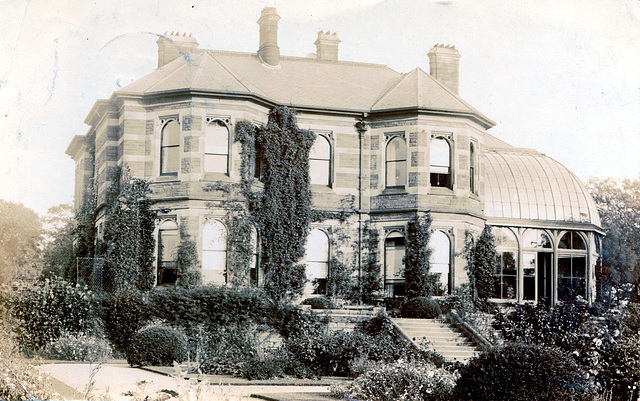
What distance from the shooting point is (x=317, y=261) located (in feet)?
55.3

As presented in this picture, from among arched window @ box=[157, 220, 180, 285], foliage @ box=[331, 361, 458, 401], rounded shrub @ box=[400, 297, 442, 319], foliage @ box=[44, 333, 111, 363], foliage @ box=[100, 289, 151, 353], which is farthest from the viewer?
rounded shrub @ box=[400, 297, 442, 319]

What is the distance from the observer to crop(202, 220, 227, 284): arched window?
51.7 ft

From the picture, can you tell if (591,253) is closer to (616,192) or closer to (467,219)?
(616,192)

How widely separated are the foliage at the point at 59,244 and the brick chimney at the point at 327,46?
19.2ft

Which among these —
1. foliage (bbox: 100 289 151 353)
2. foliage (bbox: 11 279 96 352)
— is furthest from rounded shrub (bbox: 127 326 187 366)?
foliage (bbox: 11 279 96 352)

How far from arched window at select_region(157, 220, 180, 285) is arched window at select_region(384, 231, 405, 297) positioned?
4.65 metres

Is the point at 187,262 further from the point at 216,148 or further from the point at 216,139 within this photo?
the point at 216,139

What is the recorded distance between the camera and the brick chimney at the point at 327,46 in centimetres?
→ 1548

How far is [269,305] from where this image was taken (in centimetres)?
1590

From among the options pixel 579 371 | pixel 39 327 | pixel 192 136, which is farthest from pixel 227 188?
pixel 579 371

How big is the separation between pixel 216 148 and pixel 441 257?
5608mm

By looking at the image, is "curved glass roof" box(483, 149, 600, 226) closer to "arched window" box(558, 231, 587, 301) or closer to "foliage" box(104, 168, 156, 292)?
"arched window" box(558, 231, 587, 301)

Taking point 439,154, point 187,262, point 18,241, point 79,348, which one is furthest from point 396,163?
point 18,241

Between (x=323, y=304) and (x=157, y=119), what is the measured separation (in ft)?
16.8
